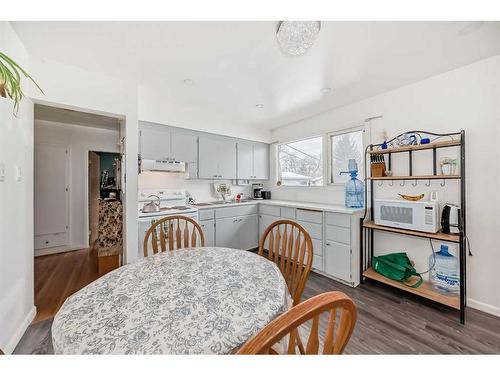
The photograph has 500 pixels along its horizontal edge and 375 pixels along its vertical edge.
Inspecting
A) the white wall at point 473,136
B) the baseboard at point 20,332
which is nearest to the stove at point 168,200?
the baseboard at point 20,332

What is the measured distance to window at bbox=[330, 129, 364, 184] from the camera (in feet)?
9.26

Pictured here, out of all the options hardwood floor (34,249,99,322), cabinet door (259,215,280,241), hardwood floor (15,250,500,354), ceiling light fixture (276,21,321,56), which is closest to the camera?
ceiling light fixture (276,21,321,56)

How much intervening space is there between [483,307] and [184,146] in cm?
366

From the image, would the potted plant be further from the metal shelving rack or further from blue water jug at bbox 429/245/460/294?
blue water jug at bbox 429/245/460/294

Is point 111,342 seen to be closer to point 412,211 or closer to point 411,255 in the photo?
point 412,211

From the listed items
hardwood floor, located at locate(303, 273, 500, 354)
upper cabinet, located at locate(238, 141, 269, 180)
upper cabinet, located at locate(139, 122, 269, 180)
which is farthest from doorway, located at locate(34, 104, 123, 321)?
hardwood floor, located at locate(303, 273, 500, 354)

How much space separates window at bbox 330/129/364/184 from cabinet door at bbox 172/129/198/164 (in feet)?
6.85

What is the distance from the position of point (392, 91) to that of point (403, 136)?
0.61 meters

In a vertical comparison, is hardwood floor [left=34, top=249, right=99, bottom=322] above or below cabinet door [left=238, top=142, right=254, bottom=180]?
below

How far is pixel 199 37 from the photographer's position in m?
1.52

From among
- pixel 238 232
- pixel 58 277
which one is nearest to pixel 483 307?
pixel 238 232

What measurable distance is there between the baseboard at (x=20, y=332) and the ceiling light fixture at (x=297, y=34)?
2740 millimetres
